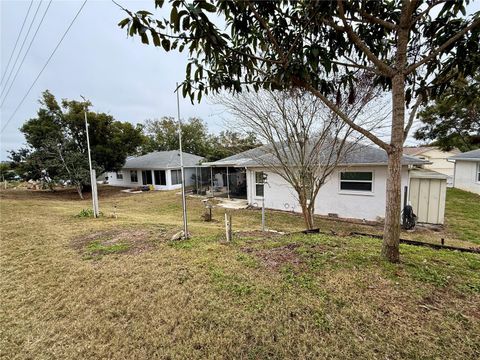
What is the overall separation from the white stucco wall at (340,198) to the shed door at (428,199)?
0.51 meters

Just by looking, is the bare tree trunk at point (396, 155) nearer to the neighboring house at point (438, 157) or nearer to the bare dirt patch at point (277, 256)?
the bare dirt patch at point (277, 256)

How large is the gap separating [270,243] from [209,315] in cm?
218

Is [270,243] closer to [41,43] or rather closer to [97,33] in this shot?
[97,33]

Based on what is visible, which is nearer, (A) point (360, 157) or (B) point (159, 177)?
(A) point (360, 157)

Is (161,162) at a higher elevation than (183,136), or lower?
lower

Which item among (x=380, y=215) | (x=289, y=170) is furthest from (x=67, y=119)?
(x=380, y=215)

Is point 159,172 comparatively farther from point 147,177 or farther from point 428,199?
point 428,199

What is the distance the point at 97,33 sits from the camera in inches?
292

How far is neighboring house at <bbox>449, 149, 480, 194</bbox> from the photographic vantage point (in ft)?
49.4

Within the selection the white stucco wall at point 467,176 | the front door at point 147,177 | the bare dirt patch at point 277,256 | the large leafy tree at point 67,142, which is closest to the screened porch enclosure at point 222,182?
the front door at point 147,177

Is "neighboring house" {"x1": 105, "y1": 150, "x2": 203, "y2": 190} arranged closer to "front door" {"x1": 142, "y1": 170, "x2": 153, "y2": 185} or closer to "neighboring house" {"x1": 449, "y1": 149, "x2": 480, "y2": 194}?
"front door" {"x1": 142, "y1": 170, "x2": 153, "y2": 185}

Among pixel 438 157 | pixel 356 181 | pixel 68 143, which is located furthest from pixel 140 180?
pixel 438 157

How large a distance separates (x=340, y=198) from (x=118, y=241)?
8879 mm

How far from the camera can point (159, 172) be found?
848 inches
